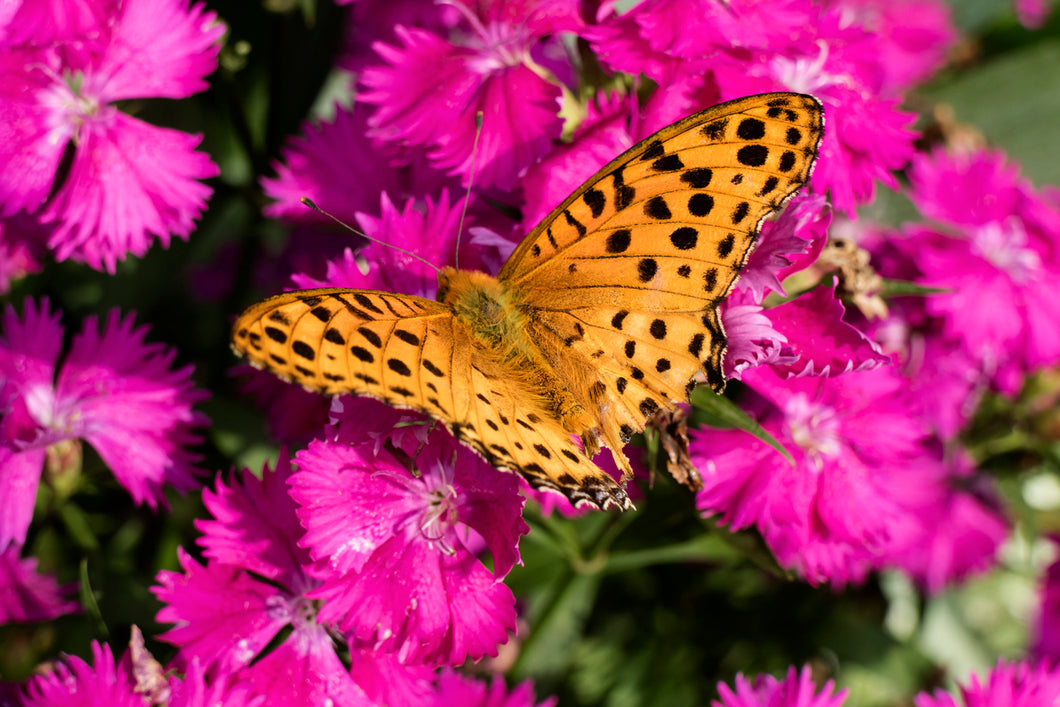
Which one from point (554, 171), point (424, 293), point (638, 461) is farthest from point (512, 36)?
point (638, 461)

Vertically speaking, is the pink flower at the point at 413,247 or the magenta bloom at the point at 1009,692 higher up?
the pink flower at the point at 413,247

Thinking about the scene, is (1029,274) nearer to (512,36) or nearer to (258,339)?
(512,36)

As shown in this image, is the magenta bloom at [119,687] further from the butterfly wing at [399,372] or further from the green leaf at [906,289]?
the green leaf at [906,289]

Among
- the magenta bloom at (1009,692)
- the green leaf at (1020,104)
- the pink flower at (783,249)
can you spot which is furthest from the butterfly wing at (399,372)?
the green leaf at (1020,104)

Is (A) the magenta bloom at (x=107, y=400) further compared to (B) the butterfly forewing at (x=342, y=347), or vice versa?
(A) the magenta bloom at (x=107, y=400)

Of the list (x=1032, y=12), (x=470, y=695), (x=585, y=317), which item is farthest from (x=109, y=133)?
(x=1032, y=12)

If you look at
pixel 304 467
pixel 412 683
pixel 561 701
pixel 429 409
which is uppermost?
pixel 429 409
